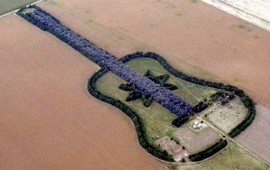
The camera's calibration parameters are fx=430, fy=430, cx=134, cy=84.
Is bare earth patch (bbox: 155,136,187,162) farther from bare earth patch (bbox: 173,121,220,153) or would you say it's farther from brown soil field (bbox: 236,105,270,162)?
brown soil field (bbox: 236,105,270,162)

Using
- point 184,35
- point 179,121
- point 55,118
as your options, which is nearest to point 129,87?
point 179,121

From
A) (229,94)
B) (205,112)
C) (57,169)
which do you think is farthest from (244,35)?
(57,169)

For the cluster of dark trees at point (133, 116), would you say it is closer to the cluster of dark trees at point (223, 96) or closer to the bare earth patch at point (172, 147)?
the bare earth patch at point (172, 147)

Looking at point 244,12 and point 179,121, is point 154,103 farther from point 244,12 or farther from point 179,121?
point 244,12

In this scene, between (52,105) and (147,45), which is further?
(147,45)

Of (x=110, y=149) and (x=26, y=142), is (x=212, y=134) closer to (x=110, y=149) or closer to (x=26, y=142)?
(x=110, y=149)

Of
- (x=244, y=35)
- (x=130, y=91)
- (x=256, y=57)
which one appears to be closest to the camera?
(x=130, y=91)
